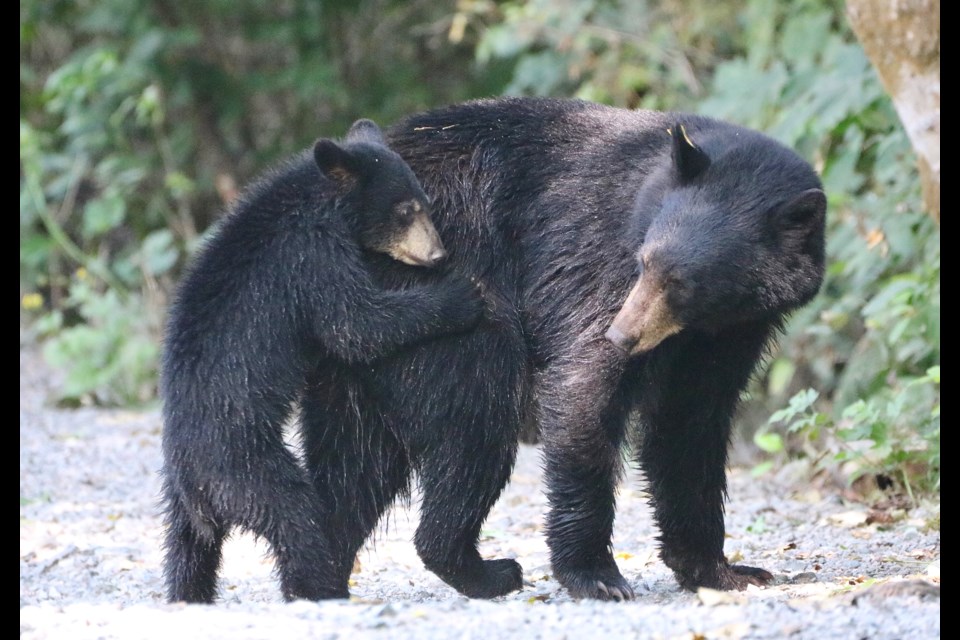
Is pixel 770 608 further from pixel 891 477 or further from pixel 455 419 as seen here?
pixel 891 477

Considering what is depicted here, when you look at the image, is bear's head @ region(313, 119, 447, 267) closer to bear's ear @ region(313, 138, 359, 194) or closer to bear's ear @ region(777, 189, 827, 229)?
bear's ear @ region(313, 138, 359, 194)

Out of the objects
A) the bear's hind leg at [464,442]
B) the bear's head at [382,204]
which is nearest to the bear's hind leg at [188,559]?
the bear's hind leg at [464,442]

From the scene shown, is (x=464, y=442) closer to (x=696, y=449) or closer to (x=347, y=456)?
(x=347, y=456)

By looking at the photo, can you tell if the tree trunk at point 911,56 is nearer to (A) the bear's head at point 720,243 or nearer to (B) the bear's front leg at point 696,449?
(A) the bear's head at point 720,243

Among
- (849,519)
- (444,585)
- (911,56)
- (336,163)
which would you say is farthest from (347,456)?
(911,56)

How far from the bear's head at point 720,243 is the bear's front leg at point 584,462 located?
0.25 m

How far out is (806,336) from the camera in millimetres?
9102

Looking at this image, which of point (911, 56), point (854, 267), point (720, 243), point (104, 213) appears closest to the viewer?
point (720, 243)

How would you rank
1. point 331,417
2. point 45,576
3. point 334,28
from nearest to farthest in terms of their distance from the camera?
point 331,417 < point 45,576 < point 334,28

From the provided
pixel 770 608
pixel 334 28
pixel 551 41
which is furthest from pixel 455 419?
pixel 334 28

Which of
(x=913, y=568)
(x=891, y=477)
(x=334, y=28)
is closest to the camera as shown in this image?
(x=913, y=568)

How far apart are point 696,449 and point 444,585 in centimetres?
129

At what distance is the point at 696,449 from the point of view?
5.09 m

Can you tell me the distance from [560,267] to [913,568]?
2.05m
